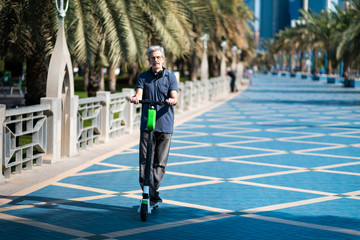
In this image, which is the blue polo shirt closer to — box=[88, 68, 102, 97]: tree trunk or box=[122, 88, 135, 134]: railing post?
box=[122, 88, 135, 134]: railing post

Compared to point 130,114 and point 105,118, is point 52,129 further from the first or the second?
point 130,114

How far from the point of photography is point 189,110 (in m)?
25.0

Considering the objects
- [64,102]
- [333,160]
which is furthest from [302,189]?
[64,102]

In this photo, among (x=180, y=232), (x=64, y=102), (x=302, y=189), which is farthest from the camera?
(x=64, y=102)

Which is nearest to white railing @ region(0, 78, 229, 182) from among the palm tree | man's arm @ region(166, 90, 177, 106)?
man's arm @ region(166, 90, 177, 106)

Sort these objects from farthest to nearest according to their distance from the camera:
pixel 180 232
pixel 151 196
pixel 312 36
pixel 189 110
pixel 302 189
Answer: pixel 312 36 < pixel 189 110 < pixel 302 189 < pixel 151 196 < pixel 180 232

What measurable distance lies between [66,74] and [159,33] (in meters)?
6.48

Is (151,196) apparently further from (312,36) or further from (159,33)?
(312,36)

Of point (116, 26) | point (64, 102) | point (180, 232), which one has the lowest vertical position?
point (180, 232)

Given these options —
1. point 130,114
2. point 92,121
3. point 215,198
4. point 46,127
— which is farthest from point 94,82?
point 215,198

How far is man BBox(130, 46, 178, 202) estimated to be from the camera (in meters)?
6.82

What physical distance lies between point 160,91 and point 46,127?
3845mm

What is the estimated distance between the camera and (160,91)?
6.91 m

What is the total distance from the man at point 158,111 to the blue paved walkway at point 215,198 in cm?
44
